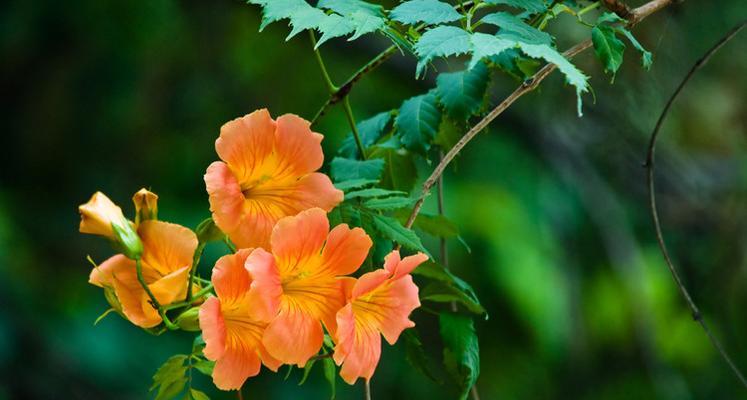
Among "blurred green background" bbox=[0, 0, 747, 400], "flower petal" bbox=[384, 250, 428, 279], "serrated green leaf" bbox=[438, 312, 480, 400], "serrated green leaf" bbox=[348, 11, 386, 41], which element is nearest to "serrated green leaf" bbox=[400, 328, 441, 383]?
"serrated green leaf" bbox=[438, 312, 480, 400]

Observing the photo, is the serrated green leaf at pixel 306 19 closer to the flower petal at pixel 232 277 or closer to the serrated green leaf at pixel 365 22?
the serrated green leaf at pixel 365 22

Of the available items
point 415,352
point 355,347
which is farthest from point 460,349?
point 355,347

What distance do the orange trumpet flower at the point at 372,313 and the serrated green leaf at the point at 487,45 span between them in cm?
12

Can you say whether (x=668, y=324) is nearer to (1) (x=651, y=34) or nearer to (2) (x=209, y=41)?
(1) (x=651, y=34)

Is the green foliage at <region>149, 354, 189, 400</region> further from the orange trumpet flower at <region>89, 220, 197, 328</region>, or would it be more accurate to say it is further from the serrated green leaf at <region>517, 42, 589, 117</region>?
the serrated green leaf at <region>517, 42, 589, 117</region>

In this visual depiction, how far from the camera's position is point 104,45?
2135 millimetres

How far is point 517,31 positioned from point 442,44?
62 millimetres

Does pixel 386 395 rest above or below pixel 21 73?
below

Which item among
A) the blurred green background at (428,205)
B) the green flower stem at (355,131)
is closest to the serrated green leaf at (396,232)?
the green flower stem at (355,131)

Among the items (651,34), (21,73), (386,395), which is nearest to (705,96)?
(651,34)

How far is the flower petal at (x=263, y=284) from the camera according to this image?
1.78 feet

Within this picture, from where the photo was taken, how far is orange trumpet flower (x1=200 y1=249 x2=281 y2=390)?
0.54 metres

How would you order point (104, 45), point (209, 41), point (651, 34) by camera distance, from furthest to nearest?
point (209, 41), point (104, 45), point (651, 34)

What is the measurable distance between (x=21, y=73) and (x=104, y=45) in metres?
0.42
